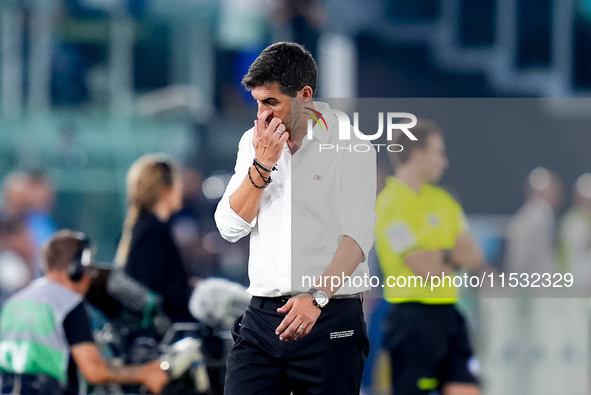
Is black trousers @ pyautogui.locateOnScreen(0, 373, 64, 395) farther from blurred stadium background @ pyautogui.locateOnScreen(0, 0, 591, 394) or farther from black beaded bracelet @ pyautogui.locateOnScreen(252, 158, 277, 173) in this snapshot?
blurred stadium background @ pyautogui.locateOnScreen(0, 0, 591, 394)

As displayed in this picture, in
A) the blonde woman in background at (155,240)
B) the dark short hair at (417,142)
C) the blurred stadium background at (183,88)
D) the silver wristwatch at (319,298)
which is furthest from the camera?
the blurred stadium background at (183,88)

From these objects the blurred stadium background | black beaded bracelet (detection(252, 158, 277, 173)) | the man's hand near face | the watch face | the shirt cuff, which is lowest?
the watch face

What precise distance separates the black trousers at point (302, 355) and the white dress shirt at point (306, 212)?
8 centimetres

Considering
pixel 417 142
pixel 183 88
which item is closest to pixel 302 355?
pixel 417 142

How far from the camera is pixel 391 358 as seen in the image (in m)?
4.98

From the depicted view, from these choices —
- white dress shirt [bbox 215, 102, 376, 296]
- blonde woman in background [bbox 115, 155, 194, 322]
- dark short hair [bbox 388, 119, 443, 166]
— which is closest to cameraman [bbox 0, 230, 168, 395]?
blonde woman in background [bbox 115, 155, 194, 322]

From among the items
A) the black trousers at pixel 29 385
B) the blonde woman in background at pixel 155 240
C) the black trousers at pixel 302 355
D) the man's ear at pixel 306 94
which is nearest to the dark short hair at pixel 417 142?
the blonde woman in background at pixel 155 240

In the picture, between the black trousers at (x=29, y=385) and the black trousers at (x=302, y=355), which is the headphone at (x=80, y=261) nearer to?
the black trousers at (x=29, y=385)

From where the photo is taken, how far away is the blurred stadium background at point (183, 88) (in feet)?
29.8

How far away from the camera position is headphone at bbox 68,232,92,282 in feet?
16.2

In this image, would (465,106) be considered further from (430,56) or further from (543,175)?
(430,56)

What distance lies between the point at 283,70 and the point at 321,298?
2.44 ft

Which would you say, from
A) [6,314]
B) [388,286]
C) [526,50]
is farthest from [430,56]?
[6,314]

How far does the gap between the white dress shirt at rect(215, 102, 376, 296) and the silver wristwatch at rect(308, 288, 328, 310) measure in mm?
117
